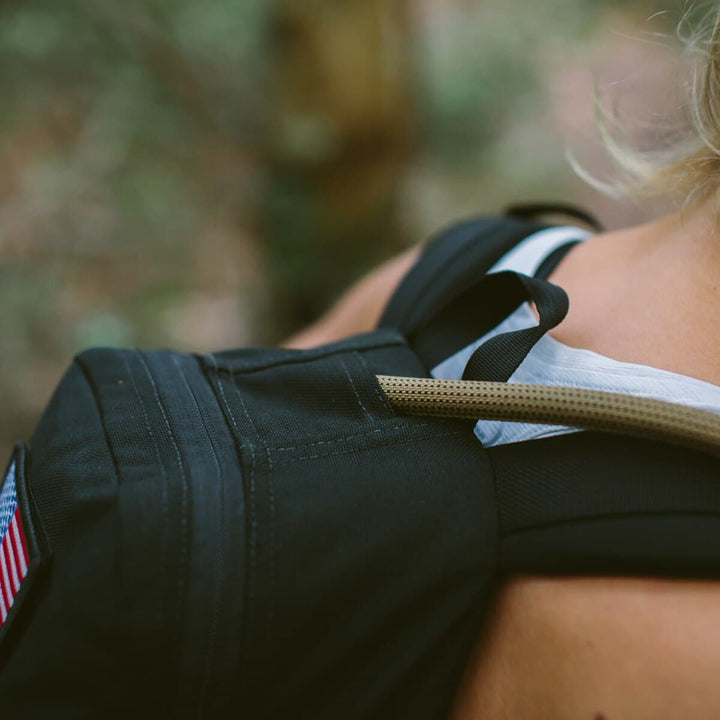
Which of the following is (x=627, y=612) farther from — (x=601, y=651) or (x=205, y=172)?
(x=205, y=172)

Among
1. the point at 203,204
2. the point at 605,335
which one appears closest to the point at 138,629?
the point at 605,335

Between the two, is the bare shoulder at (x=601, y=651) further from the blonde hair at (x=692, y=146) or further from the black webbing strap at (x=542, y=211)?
the black webbing strap at (x=542, y=211)

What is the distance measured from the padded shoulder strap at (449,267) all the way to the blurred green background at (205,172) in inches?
47.1

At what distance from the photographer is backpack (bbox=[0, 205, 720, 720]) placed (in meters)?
0.50

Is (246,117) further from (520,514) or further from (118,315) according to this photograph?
(520,514)

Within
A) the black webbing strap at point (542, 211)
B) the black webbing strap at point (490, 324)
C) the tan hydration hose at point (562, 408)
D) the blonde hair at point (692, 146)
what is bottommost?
the tan hydration hose at point (562, 408)

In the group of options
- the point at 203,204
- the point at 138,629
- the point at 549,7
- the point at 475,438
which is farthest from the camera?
the point at 549,7

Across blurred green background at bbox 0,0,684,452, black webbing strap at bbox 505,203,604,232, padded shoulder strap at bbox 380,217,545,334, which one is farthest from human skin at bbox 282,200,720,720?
blurred green background at bbox 0,0,684,452

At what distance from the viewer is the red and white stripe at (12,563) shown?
1.79 ft

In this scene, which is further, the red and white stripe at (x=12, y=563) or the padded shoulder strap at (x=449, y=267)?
Result: the padded shoulder strap at (x=449, y=267)

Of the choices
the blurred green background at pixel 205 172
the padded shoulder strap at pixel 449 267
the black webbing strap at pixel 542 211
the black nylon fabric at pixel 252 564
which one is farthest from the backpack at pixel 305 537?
the blurred green background at pixel 205 172

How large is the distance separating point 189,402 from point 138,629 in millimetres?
193

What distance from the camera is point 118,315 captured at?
2186 millimetres

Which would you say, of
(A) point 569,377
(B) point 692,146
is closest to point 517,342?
(A) point 569,377
